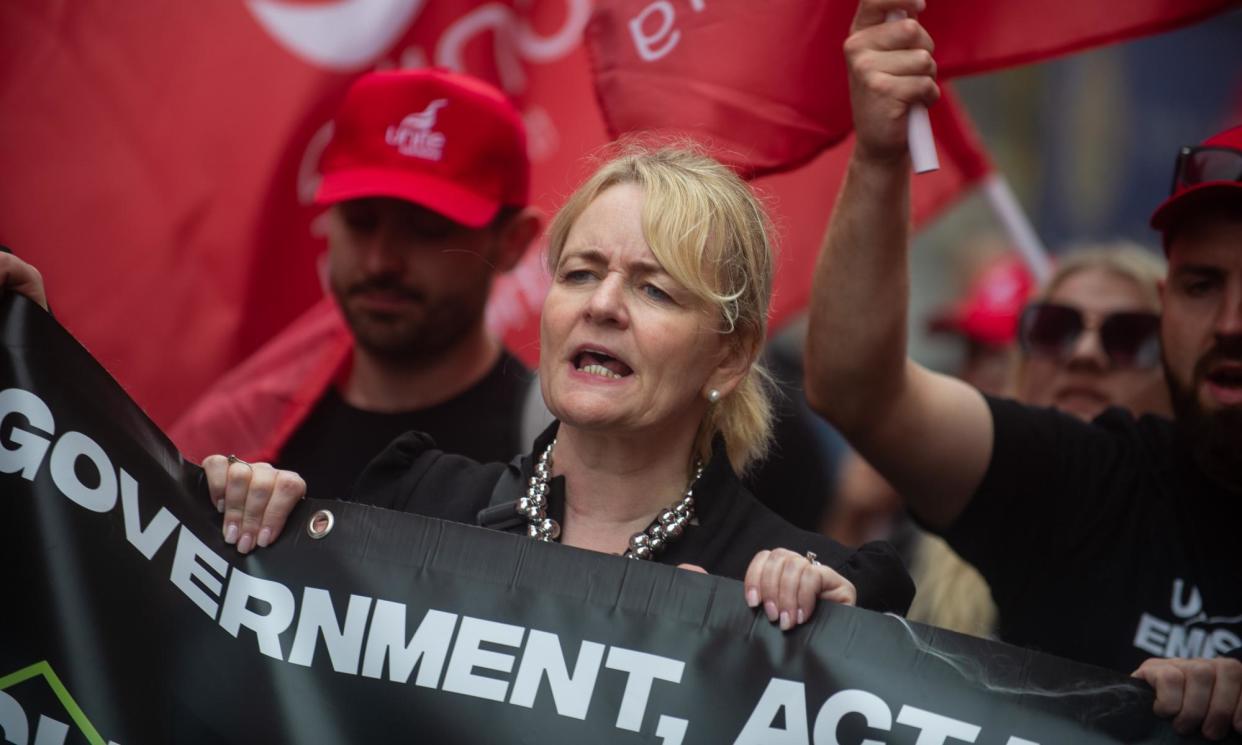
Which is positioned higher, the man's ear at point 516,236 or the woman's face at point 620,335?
the man's ear at point 516,236

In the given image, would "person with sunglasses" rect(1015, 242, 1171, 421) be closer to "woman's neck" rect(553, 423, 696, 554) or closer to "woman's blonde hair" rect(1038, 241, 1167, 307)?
"woman's blonde hair" rect(1038, 241, 1167, 307)

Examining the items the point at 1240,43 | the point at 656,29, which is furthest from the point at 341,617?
the point at 1240,43

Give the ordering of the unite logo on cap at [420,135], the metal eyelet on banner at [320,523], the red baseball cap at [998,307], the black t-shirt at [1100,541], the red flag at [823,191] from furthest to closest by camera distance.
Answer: the red baseball cap at [998,307] < the red flag at [823,191] < the unite logo on cap at [420,135] < the black t-shirt at [1100,541] < the metal eyelet on banner at [320,523]

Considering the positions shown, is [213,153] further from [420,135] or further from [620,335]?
[620,335]

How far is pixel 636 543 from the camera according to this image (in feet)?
7.96

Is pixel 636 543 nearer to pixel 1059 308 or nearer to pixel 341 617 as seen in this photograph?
pixel 341 617

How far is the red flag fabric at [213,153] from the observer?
421cm

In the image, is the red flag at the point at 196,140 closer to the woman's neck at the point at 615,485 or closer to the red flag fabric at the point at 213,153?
the red flag fabric at the point at 213,153

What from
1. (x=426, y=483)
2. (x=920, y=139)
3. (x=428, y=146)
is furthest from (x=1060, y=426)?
(x=428, y=146)

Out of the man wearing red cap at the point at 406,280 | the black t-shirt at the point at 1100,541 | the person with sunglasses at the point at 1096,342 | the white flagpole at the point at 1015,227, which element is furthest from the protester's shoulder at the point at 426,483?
the white flagpole at the point at 1015,227

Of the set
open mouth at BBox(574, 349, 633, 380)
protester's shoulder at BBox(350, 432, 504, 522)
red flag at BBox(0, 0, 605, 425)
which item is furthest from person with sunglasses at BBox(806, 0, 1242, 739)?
red flag at BBox(0, 0, 605, 425)

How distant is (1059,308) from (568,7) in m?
1.72

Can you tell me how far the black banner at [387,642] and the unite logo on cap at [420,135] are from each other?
1575 mm

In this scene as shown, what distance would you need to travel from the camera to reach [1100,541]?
9.76 ft
